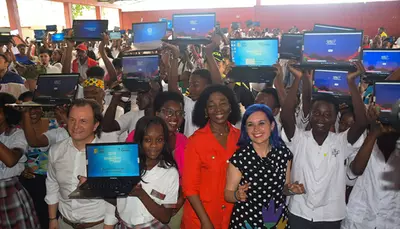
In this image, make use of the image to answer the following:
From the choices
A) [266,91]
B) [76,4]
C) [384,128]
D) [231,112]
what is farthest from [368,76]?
[76,4]

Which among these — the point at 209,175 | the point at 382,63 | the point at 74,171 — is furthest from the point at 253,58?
the point at 74,171

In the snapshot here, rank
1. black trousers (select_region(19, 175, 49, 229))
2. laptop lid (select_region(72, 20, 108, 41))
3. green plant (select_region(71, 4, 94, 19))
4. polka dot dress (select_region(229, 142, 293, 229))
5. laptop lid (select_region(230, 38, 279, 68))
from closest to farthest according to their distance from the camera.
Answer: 1. polka dot dress (select_region(229, 142, 293, 229))
2. black trousers (select_region(19, 175, 49, 229))
3. laptop lid (select_region(230, 38, 279, 68))
4. laptop lid (select_region(72, 20, 108, 41))
5. green plant (select_region(71, 4, 94, 19))

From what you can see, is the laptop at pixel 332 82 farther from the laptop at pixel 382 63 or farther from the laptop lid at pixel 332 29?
Result: the laptop lid at pixel 332 29

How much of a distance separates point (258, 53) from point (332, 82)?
690mm

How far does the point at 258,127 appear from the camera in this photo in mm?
1837

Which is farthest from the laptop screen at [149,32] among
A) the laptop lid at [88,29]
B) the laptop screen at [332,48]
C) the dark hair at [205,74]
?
the laptop screen at [332,48]

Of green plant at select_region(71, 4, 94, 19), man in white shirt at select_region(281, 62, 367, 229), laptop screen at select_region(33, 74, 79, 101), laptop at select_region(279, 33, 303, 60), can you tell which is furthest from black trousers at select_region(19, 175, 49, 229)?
green plant at select_region(71, 4, 94, 19)

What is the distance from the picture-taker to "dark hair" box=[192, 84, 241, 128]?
2.12 metres

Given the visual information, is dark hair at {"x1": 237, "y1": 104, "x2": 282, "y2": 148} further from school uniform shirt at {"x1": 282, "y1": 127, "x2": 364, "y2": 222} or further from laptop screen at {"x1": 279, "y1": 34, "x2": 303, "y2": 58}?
laptop screen at {"x1": 279, "y1": 34, "x2": 303, "y2": 58}

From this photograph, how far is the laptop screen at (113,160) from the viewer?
1887 mm

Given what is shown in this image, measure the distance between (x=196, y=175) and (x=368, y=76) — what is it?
1.94 meters

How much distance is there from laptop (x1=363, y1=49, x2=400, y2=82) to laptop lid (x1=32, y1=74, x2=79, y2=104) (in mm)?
2458

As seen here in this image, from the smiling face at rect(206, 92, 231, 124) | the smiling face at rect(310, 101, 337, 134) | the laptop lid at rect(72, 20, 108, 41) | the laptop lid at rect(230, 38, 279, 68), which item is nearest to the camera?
the smiling face at rect(206, 92, 231, 124)

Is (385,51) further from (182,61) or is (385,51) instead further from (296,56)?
(182,61)
